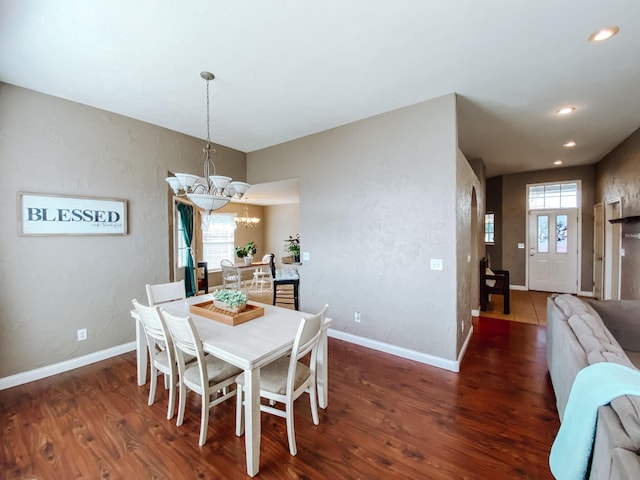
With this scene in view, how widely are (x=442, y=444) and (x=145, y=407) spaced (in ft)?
7.65

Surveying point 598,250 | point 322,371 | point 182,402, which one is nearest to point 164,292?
point 182,402

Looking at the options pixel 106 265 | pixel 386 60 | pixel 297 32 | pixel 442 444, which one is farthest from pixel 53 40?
pixel 442 444

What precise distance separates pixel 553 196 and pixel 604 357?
258 inches

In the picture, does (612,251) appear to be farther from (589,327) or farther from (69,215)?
(69,215)

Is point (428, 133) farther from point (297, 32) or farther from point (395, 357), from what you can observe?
point (395, 357)

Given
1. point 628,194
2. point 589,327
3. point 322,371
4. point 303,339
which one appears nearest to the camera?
point 303,339

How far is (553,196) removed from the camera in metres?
6.45

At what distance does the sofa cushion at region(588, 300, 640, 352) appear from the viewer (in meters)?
2.48

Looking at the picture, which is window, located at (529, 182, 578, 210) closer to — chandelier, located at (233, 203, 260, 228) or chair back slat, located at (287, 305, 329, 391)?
chair back slat, located at (287, 305, 329, 391)

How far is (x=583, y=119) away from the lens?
352 centimetres

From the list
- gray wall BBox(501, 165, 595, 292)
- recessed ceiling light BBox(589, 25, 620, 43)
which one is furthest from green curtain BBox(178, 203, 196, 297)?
gray wall BBox(501, 165, 595, 292)

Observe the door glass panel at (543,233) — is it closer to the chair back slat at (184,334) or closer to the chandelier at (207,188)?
the chandelier at (207,188)

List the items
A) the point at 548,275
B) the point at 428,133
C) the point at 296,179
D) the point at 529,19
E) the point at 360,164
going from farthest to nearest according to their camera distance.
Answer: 1. the point at 548,275
2. the point at 296,179
3. the point at 360,164
4. the point at 428,133
5. the point at 529,19

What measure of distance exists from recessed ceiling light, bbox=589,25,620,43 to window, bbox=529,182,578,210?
5528 millimetres
